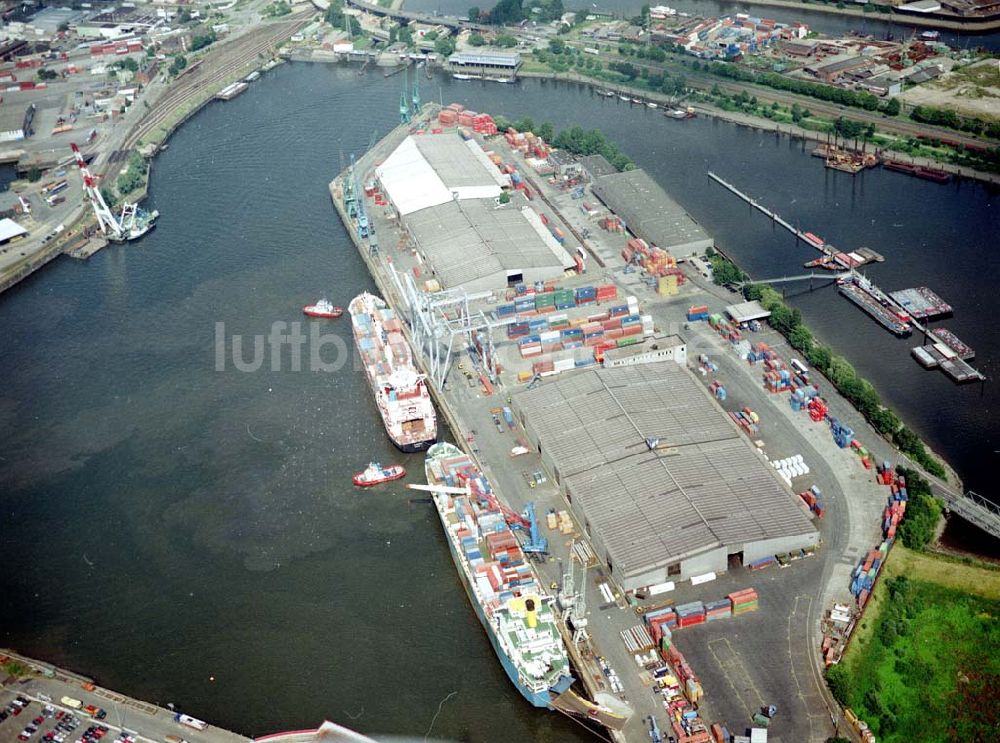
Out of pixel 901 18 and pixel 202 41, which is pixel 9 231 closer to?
pixel 202 41

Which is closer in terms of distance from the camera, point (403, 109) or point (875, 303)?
point (875, 303)

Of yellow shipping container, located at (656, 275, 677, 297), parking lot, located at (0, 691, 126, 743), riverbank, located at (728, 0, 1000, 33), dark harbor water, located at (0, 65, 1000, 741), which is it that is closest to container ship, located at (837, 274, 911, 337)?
dark harbor water, located at (0, 65, 1000, 741)

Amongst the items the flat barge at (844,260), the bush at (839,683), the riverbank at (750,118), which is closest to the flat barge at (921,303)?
the flat barge at (844,260)

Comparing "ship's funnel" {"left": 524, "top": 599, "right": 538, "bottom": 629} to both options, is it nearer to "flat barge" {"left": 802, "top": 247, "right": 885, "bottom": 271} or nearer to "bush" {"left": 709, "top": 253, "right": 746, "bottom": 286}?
"bush" {"left": 709, "top": 253, "right": 746, "bottom": 286}

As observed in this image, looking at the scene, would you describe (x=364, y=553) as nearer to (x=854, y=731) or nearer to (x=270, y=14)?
(x=854, y=731)

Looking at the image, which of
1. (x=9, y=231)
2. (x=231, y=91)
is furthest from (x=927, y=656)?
(x=231, y=91)
